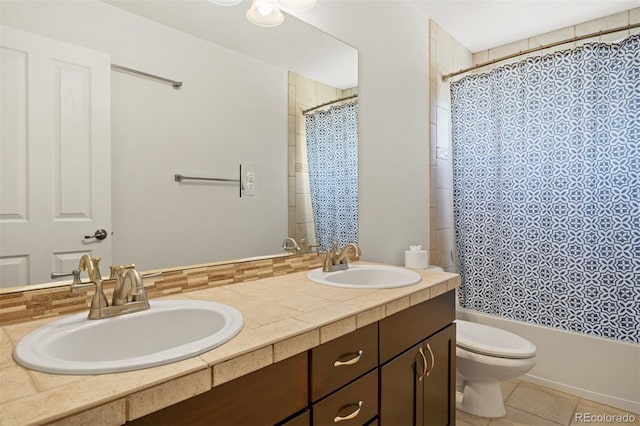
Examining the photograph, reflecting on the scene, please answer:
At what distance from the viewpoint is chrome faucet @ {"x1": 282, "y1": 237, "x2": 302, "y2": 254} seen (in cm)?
161

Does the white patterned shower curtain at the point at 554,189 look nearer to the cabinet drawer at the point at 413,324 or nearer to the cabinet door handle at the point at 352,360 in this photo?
the cabinet drawer at the point at 413,324

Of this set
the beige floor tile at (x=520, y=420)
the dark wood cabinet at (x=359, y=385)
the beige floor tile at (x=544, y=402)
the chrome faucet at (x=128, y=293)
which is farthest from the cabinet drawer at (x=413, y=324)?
the beige floor tile at (x=544, y=402)

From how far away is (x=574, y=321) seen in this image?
2.15m

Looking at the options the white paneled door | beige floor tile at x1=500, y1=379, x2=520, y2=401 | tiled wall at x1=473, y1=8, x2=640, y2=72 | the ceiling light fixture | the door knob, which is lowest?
beige floor tile at x1=500, y1=379, x2=520, y2=401

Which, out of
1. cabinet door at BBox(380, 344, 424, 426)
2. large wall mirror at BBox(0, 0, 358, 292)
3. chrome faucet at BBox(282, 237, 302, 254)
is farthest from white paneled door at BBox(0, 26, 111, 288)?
cabinet door at BBox(380, 344, 424, 426)

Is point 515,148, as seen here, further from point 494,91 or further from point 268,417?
point 268,417

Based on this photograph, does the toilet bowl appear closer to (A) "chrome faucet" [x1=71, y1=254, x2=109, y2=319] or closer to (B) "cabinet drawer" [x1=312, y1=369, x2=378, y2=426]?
(B) "cabinet drawer" [x1=312, y1=369, x2=378, y2=426]

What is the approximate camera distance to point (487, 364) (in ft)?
5.80

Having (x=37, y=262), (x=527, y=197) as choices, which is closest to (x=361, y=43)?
(x=527, y=197)

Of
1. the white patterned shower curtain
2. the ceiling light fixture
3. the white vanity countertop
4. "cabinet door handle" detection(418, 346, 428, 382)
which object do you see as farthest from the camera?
the white patterned shower curtain

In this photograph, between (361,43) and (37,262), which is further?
(361,43)

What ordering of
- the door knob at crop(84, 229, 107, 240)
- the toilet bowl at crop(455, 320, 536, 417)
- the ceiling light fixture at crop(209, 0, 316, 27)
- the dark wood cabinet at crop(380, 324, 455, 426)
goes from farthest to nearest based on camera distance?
1. the toilet bowl at crop(455, 320, 536, 417)
2. the ceiling light fixture at crop(209, 0, 316, 27)
3. the dark wood cabinet at crop(380, 324, 455, 426)
4. the door knob at crop(84, 229, 107, 240)

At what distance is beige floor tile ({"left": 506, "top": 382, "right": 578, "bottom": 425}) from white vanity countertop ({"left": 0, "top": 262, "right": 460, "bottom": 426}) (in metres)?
1.37

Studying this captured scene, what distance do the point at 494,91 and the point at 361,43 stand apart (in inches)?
43.5
